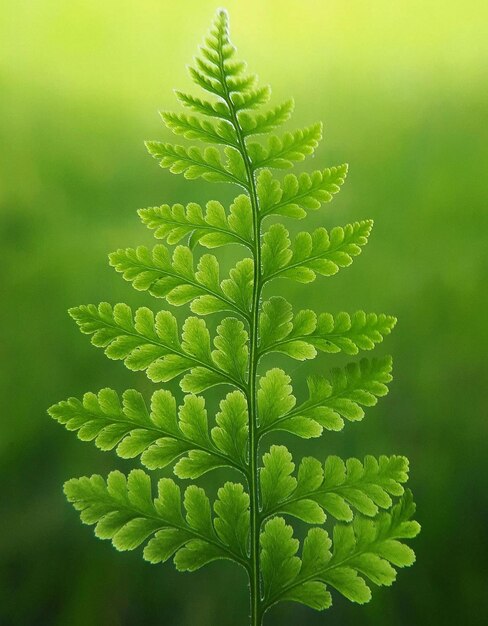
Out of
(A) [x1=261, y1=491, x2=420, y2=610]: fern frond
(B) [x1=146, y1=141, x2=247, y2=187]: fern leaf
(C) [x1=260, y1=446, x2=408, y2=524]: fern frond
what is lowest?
(A) [x1=261, y1=491, x2=420, y2=610]: fern frond

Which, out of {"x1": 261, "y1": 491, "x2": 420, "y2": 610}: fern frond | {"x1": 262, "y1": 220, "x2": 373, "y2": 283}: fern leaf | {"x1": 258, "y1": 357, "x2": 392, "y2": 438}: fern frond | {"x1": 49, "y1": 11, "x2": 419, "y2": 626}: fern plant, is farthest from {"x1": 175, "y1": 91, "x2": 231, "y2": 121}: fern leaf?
{"x1": 261, "y1": 491, "x2": 420, "y2": 610}: fern frond

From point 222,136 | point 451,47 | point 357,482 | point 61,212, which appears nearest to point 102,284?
point 61,212

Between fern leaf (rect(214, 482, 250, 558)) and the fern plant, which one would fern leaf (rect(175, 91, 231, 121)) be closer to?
the fern plant

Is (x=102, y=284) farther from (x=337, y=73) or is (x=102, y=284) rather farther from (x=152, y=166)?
(x=337, y=73)

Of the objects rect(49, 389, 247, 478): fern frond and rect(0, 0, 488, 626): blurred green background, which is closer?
rect(49, 389, 247, 478): fern frond

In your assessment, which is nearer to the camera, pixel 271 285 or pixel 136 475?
pixel 136 475

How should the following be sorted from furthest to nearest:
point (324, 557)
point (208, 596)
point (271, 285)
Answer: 1. point (271, 285)
2. point (208, 596)
3. point (324, 557)

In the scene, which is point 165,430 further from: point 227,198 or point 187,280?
point 227,198

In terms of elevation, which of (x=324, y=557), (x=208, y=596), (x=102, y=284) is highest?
(x=102, y=284)
